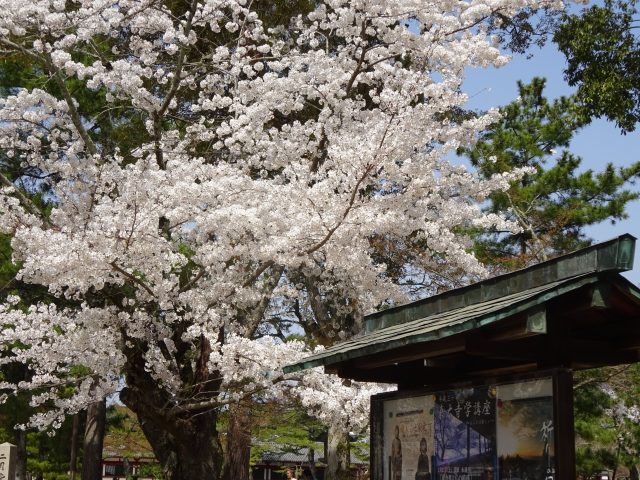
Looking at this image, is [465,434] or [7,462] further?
[7,462]

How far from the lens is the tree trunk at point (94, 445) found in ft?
59.7

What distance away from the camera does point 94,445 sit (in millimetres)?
18281

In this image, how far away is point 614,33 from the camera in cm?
1248

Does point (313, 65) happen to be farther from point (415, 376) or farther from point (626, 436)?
point (626, 436)

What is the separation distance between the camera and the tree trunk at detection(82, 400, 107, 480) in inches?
717

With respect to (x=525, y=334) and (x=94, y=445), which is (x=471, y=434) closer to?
(x=525, y=334)

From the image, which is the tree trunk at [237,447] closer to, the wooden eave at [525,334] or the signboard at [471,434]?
the signboard at [471,434]

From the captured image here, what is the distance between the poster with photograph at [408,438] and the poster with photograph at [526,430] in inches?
34.2

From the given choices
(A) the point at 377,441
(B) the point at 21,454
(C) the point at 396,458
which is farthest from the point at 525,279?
(B) the point at 21,454

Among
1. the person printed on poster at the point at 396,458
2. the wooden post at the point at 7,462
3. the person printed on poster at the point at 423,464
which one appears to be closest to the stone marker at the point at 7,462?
the wooden post at the point at 7,462

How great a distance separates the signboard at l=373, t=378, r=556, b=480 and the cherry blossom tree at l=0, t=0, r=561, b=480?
3920 millimetres

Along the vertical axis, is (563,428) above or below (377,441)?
above

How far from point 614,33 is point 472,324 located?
29.2 ft

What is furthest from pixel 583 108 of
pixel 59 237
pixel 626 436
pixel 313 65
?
pixel 626 436
